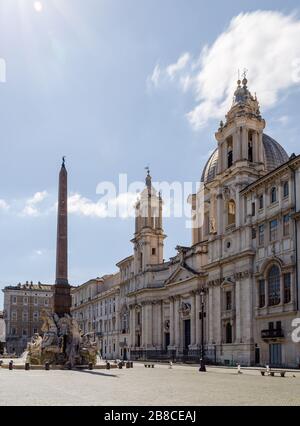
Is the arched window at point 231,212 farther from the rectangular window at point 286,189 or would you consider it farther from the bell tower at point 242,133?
the rectangular window at point 286,189

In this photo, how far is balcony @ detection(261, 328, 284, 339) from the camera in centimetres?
5284

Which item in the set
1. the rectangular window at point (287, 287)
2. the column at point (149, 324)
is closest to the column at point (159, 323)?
the column at point (149, 324)

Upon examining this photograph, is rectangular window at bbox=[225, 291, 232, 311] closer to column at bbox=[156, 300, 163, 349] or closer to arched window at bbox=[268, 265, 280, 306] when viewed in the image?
arched window at bbox=[268, 265, 280, 306]

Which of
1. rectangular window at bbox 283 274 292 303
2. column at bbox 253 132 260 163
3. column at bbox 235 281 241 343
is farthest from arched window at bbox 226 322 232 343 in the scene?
column at bbox 253 132 260 163

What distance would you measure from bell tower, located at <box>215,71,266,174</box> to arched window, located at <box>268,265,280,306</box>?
1347 centimetres

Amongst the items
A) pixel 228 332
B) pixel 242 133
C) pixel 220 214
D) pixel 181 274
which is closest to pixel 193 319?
pixel 181 274

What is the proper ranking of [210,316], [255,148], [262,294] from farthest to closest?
1. [210,316]
2. [255,148]
3. [262,294]

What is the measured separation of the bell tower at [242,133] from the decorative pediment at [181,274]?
49.8 feet

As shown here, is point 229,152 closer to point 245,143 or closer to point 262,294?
point 245,143

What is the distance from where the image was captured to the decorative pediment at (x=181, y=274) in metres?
78.0

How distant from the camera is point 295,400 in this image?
19531mm

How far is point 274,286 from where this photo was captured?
182 feet

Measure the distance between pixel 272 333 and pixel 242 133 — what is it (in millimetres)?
22867

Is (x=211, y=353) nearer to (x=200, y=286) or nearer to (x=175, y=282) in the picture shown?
(x=200, y=286)
